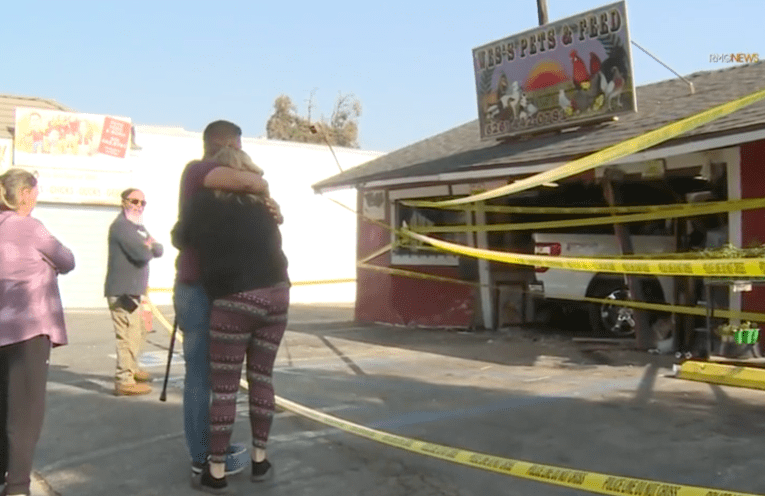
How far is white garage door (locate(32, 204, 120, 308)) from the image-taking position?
20422 mm

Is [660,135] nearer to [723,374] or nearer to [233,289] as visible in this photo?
[233,289]

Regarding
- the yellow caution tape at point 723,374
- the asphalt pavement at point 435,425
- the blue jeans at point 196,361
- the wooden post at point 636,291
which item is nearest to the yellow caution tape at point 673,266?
the asphalt pavement at point 435,425

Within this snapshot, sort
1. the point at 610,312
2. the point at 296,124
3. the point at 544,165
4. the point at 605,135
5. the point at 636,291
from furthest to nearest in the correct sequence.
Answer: the point at 296,124, the point at 610,312, the point at 605,135, the point at 636,291, the point at 544,165

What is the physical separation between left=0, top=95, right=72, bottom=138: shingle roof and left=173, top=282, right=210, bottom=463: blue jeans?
1824 centimetres

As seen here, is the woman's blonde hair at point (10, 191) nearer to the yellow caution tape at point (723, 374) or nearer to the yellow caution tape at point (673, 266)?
the yellow caution tape at point (673, 266)

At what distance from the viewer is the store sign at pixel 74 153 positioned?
65.8ft

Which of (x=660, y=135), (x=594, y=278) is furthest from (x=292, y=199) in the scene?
(x=660, y=135)

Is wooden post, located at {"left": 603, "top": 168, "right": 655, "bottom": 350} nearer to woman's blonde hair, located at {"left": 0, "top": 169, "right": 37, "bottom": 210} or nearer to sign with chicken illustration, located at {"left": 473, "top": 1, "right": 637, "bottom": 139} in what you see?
sign with chicken illustration, located at {"left": 473, "top": 1, "right": 637, "bottom": 139}

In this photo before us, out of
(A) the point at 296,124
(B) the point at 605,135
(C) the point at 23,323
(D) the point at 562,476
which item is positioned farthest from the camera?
(A) the point at 296,124

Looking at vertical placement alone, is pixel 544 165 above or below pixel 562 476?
above

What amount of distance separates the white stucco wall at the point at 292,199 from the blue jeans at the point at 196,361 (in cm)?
1734

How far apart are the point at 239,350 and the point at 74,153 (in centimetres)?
1820

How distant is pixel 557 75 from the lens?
10938mm

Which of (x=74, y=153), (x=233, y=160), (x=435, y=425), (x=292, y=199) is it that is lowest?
(x=435, y=425)
